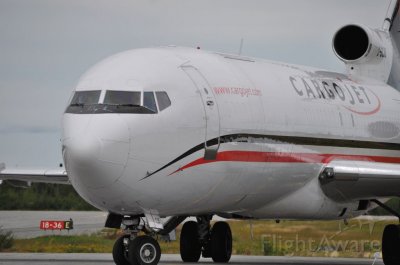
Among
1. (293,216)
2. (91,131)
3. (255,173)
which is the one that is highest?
(91,131)

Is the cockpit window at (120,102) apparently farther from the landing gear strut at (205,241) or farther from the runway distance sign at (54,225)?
the runway distance sign at (54,225)

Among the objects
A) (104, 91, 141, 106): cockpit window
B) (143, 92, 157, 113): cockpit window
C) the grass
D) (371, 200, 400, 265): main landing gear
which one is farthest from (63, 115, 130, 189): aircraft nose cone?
the grass

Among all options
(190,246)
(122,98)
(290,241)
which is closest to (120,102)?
(122,98)

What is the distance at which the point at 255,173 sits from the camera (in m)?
22.9

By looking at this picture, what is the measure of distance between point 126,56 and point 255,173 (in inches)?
Result: 149

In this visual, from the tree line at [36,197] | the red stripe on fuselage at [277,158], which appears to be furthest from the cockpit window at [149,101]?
the tree line at [36,197]

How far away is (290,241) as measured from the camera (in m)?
33.6

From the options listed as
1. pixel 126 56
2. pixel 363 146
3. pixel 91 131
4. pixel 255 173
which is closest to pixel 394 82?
pixel 363 146

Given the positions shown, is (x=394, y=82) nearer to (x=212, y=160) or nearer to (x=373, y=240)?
(x=373, y=240)

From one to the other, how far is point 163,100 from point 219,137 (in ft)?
5.61

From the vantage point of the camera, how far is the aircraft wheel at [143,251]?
19969 mm

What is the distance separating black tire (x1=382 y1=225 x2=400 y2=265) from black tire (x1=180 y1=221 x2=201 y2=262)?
4.85 metres

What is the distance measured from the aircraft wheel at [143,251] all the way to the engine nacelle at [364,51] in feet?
36.8

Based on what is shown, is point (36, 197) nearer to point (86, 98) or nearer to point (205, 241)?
point (205, 241)
